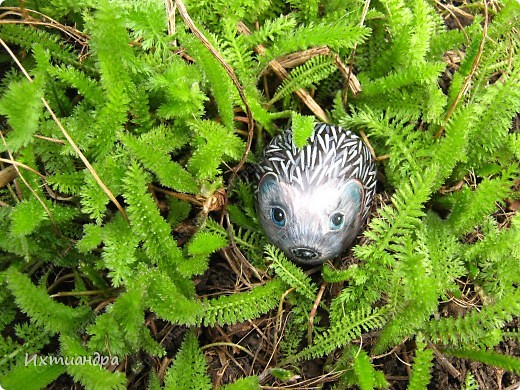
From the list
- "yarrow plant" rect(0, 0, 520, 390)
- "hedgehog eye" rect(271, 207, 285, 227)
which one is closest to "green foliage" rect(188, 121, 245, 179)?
"yarrow plant" rect(0, 0, 520, 390)

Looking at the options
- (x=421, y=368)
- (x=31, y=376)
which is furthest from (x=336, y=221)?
(x=31, y=376)

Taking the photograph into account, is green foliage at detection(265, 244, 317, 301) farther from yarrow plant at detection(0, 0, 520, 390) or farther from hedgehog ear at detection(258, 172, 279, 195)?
hedgehog ear at detection(258, 172, 279, 195)

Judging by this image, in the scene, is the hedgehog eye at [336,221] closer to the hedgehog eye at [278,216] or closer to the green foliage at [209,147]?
the hedgehog eye at [278,216]

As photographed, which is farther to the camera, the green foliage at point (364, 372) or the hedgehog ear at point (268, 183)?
the hedgehog ear at point (268, 183)

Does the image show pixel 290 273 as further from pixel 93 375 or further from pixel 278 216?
pixel 93 375

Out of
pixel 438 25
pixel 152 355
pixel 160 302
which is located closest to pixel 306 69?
pixel 438 25

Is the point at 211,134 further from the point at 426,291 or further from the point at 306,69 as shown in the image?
the point at 426,291

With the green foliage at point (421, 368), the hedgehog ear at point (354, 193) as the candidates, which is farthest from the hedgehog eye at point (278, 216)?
the green foliage at point (421, 368)
